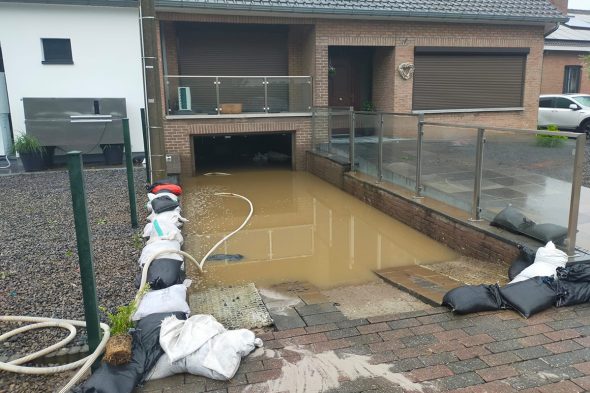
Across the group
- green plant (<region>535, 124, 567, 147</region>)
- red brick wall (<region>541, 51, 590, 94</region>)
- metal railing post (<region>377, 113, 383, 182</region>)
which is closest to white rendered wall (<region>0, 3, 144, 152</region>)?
metal railing post (<region>377, 113, 383, 182</region>)

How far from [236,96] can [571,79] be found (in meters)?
18.8

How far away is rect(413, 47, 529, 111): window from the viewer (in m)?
13.5

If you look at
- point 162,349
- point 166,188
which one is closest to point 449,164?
point 166,188

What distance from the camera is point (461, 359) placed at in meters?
3.14

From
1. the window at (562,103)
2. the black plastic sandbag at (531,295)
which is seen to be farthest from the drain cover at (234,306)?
the window at (562,103)

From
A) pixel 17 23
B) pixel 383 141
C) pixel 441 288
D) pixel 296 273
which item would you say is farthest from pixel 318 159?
pixel 17 23

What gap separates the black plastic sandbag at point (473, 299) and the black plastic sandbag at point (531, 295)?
0.08 meters

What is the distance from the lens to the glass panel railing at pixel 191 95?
11383 millimetres

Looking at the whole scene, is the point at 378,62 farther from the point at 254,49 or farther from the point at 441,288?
the point at 441,288

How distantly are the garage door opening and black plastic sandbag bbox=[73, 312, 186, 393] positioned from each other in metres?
10.2

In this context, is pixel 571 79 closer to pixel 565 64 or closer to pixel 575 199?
pixel 565 64

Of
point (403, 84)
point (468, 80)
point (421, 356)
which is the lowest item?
point (421, 356)

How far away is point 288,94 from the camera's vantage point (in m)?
12.2

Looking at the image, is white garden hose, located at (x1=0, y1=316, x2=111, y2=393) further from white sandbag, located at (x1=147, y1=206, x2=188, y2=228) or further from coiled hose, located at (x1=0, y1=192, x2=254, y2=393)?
white sandbag, located at (x1=147, y1=206, x2=188, y2=228)
